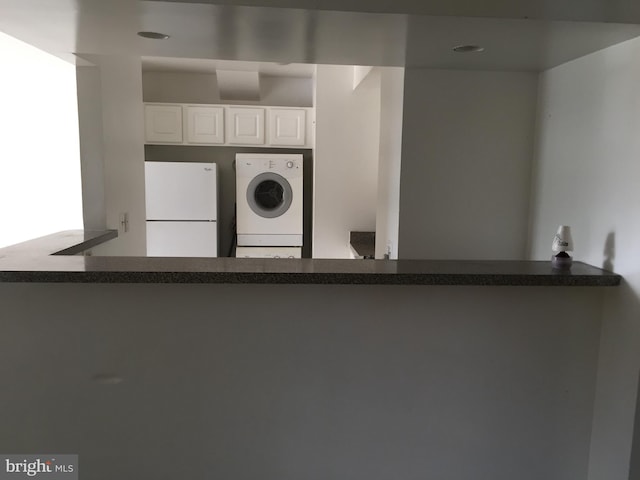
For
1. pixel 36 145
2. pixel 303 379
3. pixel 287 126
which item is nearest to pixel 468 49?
pixel 303 379

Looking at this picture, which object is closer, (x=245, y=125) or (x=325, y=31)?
(x=325, y=31)

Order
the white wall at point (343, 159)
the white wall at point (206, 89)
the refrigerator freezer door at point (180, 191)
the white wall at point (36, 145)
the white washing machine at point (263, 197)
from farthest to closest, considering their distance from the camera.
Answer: the white wall at point (206, 89) < the white washing machine at point (263, 197) < the refrigerator freezer door at point (180, 191) < the white wall at point (343, 159) < the white wall at point (36, 145)

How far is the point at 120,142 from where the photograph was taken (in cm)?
266

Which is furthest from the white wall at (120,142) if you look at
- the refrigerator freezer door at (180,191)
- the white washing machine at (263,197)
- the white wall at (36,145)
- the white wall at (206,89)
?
the white wall at (206,89)

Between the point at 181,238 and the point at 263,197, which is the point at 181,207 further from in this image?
the point at 263,197

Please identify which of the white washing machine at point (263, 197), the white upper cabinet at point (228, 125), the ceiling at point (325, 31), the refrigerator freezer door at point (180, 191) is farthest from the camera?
the white upper cabinet at point (228, 125)

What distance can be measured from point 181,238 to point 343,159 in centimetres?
172

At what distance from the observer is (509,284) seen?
147 cm

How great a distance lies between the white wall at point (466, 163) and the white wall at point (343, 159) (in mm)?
1883

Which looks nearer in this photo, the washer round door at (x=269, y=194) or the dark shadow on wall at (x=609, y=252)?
the dark shadow on wall at (x=609, y=252)

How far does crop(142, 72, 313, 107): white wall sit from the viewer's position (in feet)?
16.4

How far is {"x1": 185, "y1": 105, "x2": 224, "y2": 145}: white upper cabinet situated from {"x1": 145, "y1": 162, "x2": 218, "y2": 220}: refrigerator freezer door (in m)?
0.34

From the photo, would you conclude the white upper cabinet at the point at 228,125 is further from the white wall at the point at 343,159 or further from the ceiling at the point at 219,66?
the white wall at the point at 343,159

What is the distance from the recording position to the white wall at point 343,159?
13.4 feet
